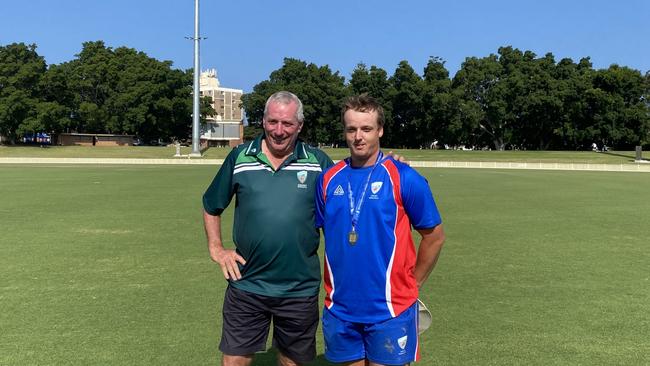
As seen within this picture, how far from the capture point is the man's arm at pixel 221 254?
3.00m

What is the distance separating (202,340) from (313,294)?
5.81ft

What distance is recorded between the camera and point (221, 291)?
227 inches

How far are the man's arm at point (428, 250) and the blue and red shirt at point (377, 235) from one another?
7 centimetres

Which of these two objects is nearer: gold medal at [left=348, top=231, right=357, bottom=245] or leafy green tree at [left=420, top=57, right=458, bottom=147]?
gold medal at [left=348, top=231, right=357, bottom=245]

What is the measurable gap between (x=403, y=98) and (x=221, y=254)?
2563 inches

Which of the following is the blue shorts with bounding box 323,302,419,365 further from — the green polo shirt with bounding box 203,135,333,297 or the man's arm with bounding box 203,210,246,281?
the man's arm with bounding box 203,210,246,281

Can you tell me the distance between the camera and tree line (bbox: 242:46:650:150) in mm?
59625

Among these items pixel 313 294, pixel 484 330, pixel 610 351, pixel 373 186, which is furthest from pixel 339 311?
pixel 610 351

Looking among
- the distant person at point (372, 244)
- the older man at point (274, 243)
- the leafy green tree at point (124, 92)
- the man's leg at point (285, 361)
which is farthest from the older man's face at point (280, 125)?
the leafy green tree at point (124, 92)

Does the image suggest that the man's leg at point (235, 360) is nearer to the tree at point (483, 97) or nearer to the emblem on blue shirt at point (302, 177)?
the emblem on blue shirt at point (302, 177)

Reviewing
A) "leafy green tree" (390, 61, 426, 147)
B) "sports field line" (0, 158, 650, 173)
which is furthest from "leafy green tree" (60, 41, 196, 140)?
"leafy green tree" (390, 61, 426, 147)

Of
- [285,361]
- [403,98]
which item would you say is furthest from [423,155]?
[285,361]

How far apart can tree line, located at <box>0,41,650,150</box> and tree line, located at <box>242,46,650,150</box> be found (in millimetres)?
130

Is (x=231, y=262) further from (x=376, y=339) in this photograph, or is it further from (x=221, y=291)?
(x=221, y=291)
